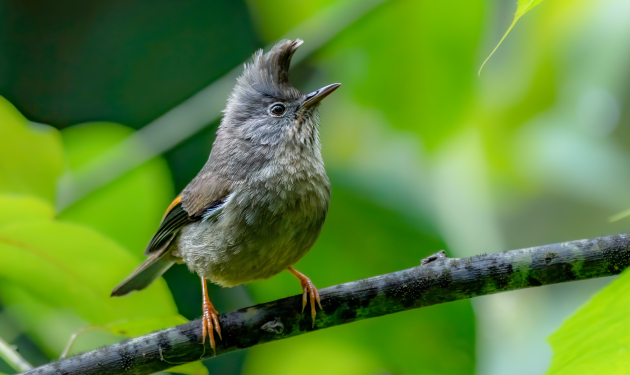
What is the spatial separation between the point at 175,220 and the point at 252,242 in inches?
16.3

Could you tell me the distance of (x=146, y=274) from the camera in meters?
1.95

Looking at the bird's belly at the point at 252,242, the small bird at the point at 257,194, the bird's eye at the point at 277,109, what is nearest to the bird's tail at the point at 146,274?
the small bird at the point at 257,194

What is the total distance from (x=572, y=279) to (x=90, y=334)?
1.71 metres

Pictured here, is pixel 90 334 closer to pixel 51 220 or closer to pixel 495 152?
pixel 51 220

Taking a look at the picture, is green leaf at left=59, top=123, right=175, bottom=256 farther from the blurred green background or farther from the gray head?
the gray head

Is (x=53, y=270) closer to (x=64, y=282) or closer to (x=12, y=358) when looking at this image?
(x=64, y=282)

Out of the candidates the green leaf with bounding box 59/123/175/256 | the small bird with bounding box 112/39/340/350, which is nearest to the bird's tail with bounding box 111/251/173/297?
the small bird with bounding box 112/39/340/350

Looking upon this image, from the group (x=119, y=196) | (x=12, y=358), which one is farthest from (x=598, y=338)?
(x=119, y=196)

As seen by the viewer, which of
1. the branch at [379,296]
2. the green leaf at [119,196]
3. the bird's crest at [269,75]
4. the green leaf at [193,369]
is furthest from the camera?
the green leaf at [119,196]

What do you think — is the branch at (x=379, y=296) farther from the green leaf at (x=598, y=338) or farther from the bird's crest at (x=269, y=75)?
the bird's crest at (x=269, y=75)

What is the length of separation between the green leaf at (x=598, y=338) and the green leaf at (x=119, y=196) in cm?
180

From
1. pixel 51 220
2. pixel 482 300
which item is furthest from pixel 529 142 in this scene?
pixel 51 220

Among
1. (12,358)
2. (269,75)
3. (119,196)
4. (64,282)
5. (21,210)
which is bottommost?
(12,358)

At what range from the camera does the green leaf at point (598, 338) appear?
505 mm
